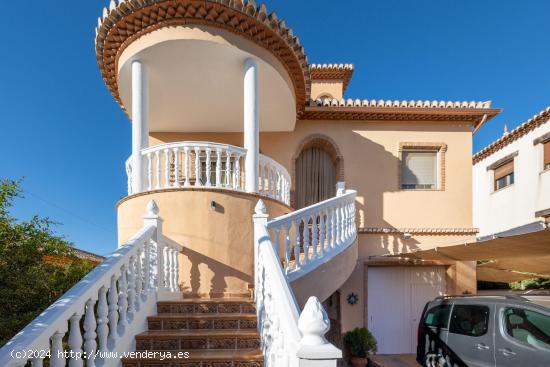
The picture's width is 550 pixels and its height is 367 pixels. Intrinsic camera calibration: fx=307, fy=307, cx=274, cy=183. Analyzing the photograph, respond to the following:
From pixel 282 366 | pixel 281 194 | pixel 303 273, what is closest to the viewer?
pixel 282 366

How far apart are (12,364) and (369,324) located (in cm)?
827

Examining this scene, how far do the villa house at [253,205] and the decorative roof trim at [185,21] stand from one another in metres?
0.03

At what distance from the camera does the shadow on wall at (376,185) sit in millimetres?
8656

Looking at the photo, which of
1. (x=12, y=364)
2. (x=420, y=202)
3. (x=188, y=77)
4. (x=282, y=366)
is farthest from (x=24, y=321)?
(x=420, y=202)

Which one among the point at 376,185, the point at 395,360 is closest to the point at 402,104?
the point at 376,185

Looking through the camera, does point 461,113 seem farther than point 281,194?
Yes

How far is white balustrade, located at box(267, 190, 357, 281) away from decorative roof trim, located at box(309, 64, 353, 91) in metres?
7.57

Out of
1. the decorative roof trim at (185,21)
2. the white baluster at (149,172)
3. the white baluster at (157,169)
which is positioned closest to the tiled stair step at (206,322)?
the white baluster at (157,169)

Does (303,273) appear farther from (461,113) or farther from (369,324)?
(461,113)

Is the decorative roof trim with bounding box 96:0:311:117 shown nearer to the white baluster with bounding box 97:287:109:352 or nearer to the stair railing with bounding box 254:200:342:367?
the stair railing with bounding box 254:200:342:367

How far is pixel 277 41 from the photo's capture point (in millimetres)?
5871

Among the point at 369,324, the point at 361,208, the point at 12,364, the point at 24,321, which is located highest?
the point at 361,208

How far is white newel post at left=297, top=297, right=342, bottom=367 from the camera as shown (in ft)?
5.34

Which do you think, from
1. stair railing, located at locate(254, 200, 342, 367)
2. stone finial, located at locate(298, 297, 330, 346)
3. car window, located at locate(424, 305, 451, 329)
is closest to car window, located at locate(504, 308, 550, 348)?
car window, located at locate(424, 305, 451, 329)
